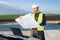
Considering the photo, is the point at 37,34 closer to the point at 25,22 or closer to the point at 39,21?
the point at 39,21

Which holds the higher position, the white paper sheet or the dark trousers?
the white paper sheet

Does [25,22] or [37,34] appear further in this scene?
[37,34]

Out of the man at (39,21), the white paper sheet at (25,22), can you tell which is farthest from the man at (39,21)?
the white paper sheet at (25,22)

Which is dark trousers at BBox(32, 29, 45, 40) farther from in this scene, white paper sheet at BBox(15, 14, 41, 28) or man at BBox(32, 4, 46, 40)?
white paper sheet at BBox(15, 14, 41, 28)

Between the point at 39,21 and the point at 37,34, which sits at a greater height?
the point at 39,21

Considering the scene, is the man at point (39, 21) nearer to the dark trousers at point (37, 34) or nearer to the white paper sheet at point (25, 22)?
the dark trousers at point (37, 34)

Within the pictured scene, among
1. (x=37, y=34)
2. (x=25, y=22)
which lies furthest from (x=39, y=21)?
(x=25, y=22)

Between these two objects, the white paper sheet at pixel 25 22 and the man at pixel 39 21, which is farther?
the man at pixel 39 21

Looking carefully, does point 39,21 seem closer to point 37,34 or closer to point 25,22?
point 37,34

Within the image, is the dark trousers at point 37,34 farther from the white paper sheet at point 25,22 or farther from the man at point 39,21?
the white paper sheet at point 25,22

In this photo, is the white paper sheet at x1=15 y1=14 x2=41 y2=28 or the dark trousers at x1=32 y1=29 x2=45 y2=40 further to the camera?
the dark trousers at x1=32 y1=29 x2=45 y2=40

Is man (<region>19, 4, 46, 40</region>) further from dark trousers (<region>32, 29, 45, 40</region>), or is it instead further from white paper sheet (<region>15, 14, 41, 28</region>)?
white paper sheet (<region>15, 14, 41, 28</region>)

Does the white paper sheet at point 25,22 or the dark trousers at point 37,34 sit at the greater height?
the white paper sheet at point 25,22

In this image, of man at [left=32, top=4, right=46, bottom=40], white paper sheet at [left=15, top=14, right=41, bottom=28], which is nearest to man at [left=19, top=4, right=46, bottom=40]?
man at [left=32, top=4, right=46, bottom=40]
